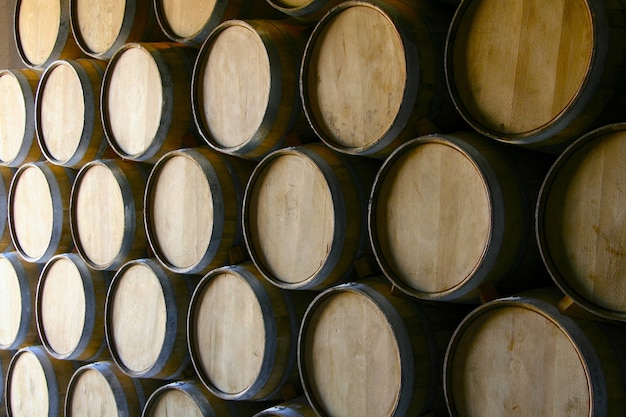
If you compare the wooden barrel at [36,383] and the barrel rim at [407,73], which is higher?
the barrel rim at [407,73]

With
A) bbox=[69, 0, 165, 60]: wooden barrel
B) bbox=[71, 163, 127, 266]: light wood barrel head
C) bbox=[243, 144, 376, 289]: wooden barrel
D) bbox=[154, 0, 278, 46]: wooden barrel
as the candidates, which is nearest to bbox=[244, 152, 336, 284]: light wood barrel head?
bbox=[243, 144, 376, 289]: wooden barrel

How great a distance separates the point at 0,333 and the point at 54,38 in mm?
2142

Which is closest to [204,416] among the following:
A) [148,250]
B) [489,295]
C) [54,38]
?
[148,250]

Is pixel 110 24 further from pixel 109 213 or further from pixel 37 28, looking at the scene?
pixel 109 213

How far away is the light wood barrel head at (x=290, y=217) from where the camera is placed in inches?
135

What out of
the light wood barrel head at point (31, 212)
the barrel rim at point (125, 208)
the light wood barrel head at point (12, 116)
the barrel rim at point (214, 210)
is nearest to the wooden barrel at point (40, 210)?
the light wood barrel head at point (31, 212)

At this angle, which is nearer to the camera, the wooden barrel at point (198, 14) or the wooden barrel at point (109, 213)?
the wooden barrel at point (198, 14)

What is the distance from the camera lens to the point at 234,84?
12.6 ft

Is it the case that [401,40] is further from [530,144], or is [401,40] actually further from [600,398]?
[600,398]

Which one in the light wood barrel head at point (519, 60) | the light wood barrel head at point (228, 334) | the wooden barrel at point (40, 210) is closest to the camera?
the light wood barrel head at point (519, 60)

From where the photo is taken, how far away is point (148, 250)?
4.63 metres

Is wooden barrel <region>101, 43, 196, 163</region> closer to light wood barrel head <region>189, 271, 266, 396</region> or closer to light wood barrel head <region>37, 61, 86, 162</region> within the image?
light wood barrel head <region>37, 61, 86, 162</region>

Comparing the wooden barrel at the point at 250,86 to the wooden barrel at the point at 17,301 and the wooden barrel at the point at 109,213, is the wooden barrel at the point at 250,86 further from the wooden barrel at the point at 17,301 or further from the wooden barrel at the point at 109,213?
the wooden barrel at the point at 17,301

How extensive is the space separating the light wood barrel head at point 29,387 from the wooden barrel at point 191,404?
1177 mm
